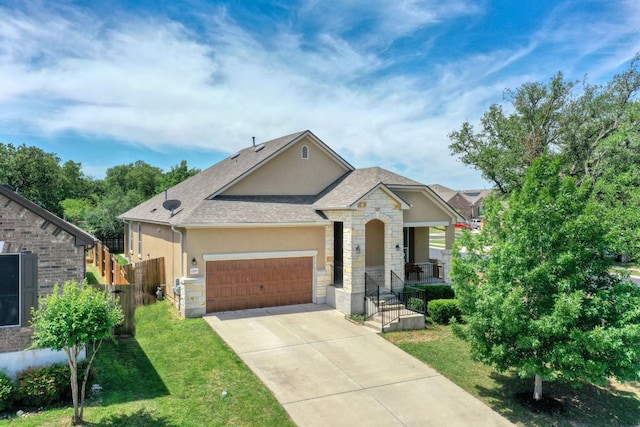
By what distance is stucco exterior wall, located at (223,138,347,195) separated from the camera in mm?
18234

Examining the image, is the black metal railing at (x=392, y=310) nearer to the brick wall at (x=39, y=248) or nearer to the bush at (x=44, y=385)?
the bush at (x=44, y=385)

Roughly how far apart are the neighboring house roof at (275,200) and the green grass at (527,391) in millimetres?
6681

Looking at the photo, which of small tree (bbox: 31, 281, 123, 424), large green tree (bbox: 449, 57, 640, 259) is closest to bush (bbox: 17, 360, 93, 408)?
small tree (bbox: 31, 281, 123, 424)

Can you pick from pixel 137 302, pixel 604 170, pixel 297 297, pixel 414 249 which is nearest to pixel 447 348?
pixel 297 297

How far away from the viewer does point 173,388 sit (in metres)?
9.09

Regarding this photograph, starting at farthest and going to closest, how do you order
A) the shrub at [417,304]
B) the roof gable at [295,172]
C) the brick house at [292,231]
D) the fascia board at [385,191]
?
the roof gable at [295,172] → the fascia board at [385,191] → the brick house at [292,231] → the shrub at [417,304]

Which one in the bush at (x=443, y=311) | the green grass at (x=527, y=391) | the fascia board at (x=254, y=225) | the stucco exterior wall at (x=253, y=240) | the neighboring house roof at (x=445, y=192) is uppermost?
the neighboring house roof at (x=445, y=192)

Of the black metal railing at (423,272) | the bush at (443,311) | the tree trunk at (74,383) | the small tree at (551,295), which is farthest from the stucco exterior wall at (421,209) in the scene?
the tree trunk at (74,383)

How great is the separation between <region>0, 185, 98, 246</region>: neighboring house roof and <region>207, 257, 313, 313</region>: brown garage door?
6.49m

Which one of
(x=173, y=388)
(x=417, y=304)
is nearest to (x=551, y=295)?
(x=417, y=304)

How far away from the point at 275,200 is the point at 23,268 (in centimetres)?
1072

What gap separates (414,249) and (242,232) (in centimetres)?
931

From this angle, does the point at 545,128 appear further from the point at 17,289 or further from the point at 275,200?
the point at 17,289

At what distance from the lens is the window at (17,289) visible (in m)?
8.41
